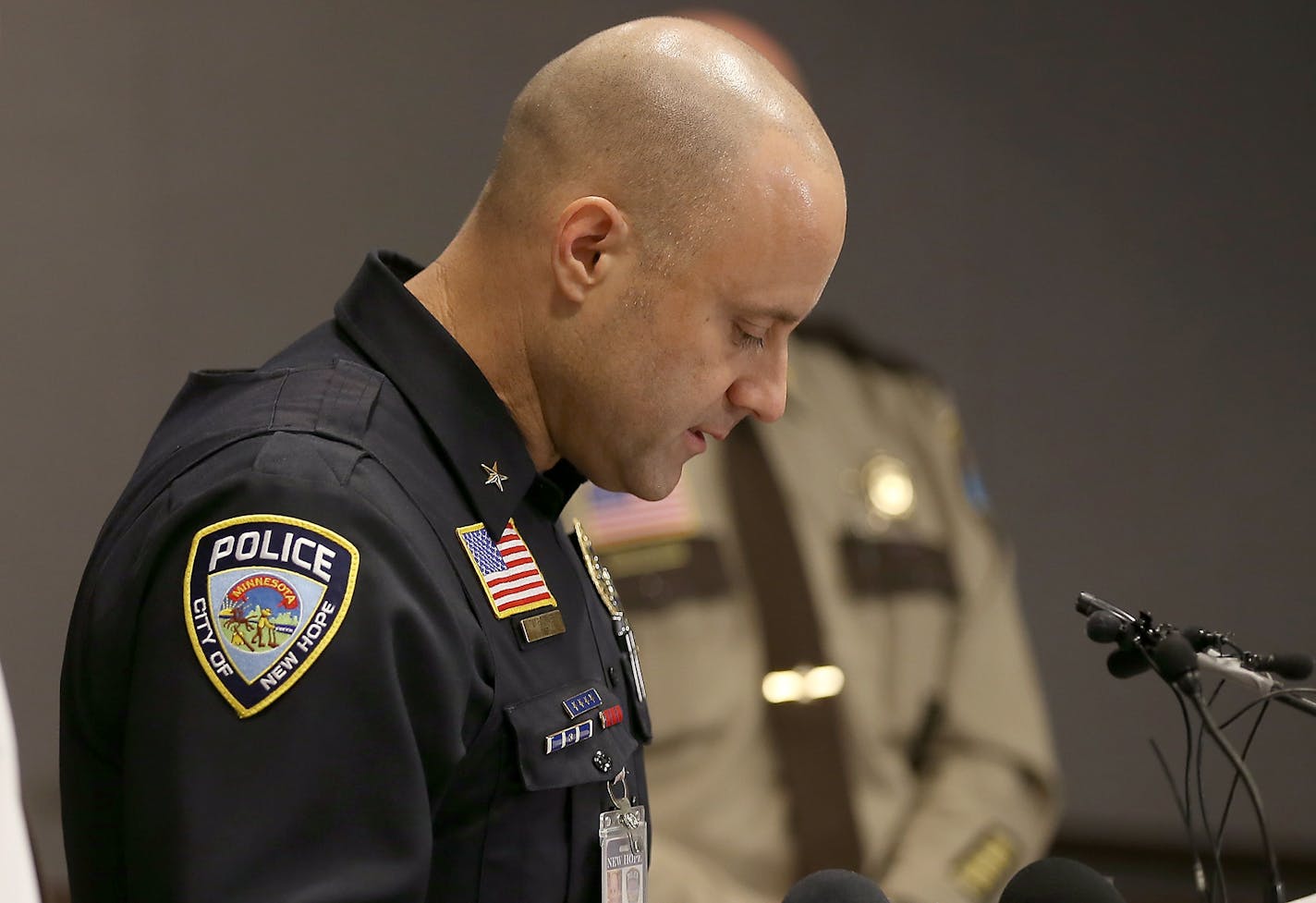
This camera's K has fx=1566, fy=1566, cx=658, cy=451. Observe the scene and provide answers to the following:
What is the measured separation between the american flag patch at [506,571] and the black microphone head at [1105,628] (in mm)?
461

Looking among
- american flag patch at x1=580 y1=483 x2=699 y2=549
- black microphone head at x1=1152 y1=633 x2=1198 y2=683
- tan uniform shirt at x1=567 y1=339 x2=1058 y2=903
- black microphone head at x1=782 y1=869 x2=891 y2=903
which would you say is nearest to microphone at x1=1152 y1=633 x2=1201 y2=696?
black microphone head at x1=1152 y1=633 x2=1198 y2=683

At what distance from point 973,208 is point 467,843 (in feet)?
8.82

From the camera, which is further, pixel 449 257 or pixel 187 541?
pixel 449 257

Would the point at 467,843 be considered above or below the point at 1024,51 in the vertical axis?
below

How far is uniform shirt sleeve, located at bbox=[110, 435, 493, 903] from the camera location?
2.99 ft

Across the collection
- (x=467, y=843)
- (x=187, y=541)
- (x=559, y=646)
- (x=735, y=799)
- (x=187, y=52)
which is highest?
(x=187, y=52)

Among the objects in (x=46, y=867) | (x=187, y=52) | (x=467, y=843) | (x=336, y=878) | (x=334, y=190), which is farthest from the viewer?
(x=334, y=190)

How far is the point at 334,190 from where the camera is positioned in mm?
2467

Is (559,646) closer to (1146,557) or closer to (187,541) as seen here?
(187,541)

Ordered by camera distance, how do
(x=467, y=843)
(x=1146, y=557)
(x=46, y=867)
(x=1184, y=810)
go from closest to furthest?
(x=467, y=843), (x=1184, y=810), (x=46, y=867), (x=1146, y=557)

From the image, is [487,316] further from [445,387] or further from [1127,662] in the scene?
[1127,662]

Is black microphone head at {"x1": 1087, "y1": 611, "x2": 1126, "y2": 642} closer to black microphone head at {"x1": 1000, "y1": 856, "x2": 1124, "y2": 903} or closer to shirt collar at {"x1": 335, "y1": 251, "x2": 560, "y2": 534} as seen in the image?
black microphone head at {"x1": 1000, "y1": 856, "x2": 1124, "y2": 903}

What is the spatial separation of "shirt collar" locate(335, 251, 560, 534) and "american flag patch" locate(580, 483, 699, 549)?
141 centimetres

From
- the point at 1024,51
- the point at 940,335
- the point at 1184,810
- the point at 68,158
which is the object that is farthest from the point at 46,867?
the point at 1024,51
